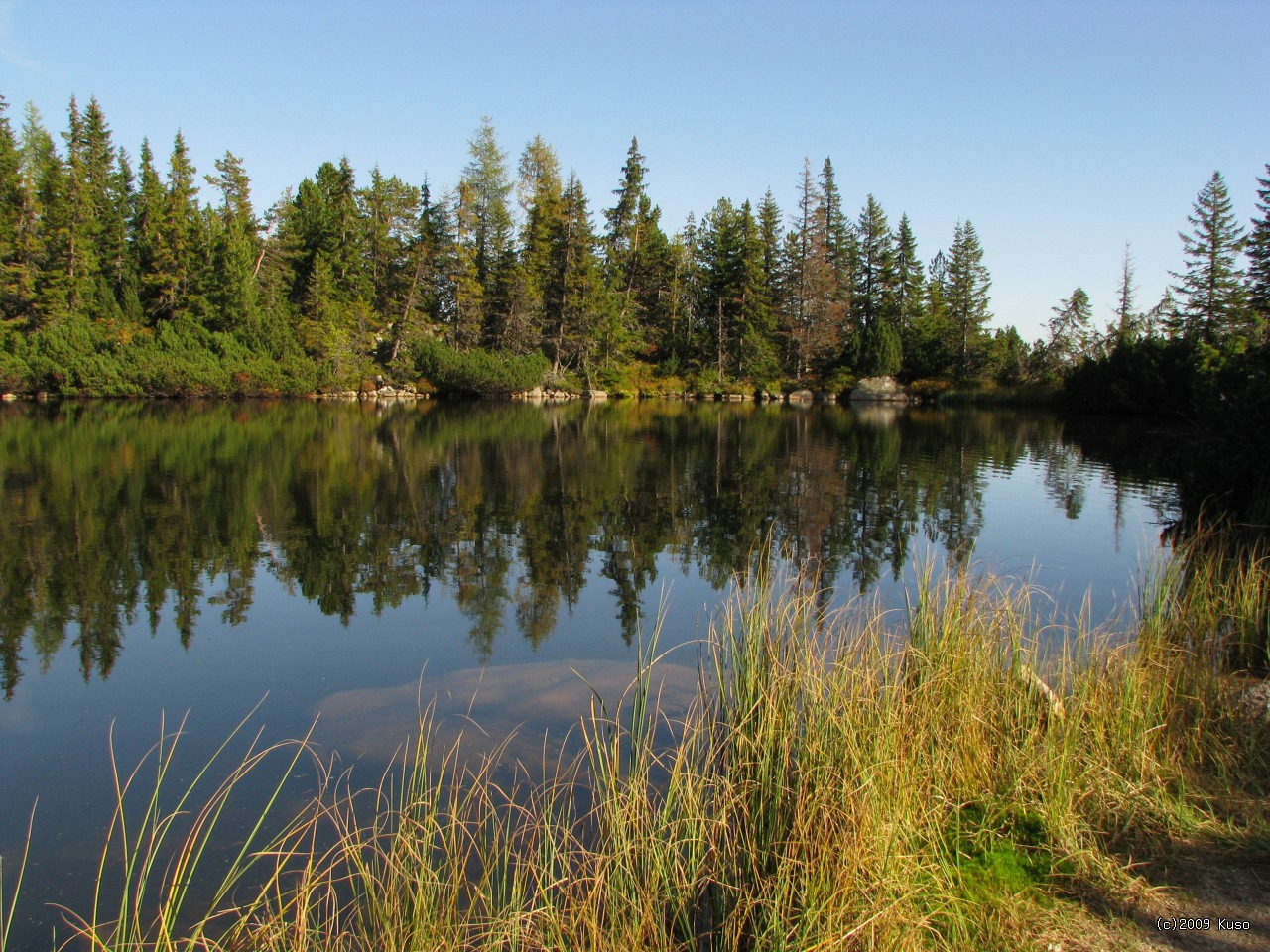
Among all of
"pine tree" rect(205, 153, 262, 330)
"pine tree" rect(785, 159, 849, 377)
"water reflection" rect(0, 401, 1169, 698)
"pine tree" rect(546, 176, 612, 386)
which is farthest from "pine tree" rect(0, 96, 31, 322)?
"pine tree" rect(785, 159, 849, 377)

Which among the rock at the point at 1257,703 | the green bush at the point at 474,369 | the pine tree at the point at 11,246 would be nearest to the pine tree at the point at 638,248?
the green bush at the point at 474,369

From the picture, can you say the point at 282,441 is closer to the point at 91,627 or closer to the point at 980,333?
the point at 91,627

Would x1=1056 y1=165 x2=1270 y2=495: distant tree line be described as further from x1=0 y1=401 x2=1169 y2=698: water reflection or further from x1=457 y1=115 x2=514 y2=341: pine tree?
x1=457 y1=115 x2=514 y2=341: pine tree

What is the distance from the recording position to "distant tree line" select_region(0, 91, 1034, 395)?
4288cm

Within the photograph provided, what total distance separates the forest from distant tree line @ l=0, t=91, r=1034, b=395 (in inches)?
5.6

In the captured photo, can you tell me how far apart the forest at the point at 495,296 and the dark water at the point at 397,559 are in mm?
20128

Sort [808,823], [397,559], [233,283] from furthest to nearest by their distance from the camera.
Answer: [233,283] < [397,559] < [808,823]

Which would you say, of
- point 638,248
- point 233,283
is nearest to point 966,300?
point 638,248

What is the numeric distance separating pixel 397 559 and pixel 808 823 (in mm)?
8809

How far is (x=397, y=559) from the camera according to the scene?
36.8ft

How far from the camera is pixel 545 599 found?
945cm

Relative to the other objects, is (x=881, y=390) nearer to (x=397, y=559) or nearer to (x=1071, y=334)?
(x=1071, y=334)

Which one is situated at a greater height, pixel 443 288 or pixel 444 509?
pixel 443 288

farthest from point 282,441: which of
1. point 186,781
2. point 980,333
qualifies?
point 980,333
